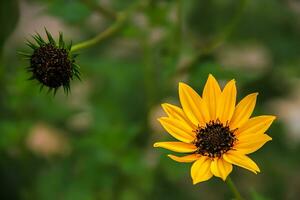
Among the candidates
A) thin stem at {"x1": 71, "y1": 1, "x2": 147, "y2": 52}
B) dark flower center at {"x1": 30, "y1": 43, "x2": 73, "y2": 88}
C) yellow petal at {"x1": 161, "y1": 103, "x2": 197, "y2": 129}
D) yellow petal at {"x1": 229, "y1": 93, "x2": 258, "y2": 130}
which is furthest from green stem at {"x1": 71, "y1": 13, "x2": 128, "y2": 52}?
yellow petal at {"x1": 229, "y1": 93, "x2": 258, "y2": 130}

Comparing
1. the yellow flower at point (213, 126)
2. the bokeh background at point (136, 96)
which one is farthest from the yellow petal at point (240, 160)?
the bokeh background at point (136, 96)

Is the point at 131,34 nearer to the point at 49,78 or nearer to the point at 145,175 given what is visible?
the point at 145,175

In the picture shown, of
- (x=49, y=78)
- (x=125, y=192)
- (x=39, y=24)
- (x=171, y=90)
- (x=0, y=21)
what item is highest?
(x=39, y=24)

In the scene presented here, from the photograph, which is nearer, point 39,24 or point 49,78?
point 49,78

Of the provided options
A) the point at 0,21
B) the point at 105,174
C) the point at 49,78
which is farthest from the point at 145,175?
the point at 49,78

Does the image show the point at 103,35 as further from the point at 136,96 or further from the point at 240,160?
the point at 136,96

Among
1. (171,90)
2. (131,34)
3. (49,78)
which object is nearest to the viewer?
(49,78)

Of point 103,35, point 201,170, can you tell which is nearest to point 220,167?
point 201,170
